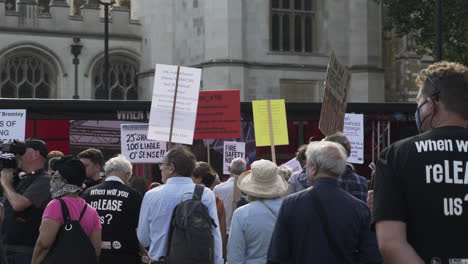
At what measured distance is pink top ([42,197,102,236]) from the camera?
229 inches

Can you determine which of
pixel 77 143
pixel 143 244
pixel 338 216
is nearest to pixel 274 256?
pixel 338 216

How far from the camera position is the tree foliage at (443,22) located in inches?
938

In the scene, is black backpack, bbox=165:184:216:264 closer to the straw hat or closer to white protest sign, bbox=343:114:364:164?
the straw hat

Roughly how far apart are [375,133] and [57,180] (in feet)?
31.6

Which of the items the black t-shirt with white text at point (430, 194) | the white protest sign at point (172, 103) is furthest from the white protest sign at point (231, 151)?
the black t-shirt with white text at point (430, 194)

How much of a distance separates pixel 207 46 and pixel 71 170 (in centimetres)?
2252

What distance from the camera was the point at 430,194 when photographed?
11.7 ft

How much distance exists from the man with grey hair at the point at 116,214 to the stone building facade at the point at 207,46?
2110 cm

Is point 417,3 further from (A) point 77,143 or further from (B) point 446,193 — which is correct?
(B) point 446,193

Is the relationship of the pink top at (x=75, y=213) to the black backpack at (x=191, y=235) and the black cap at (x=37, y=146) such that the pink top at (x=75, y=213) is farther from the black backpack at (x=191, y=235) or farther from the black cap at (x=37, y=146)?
the black cap at (x=37, y=146)

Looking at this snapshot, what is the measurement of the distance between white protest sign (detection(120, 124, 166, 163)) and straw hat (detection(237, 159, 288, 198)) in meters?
5.50

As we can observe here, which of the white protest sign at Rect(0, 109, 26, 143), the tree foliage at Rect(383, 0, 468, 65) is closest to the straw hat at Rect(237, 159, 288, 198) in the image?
the white protest sign at Rect(0, 109, 26, 143)

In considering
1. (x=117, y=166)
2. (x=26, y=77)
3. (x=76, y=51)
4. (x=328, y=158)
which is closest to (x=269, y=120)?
(x=117, y=166)

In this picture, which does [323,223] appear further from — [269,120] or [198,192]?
[269,120]
